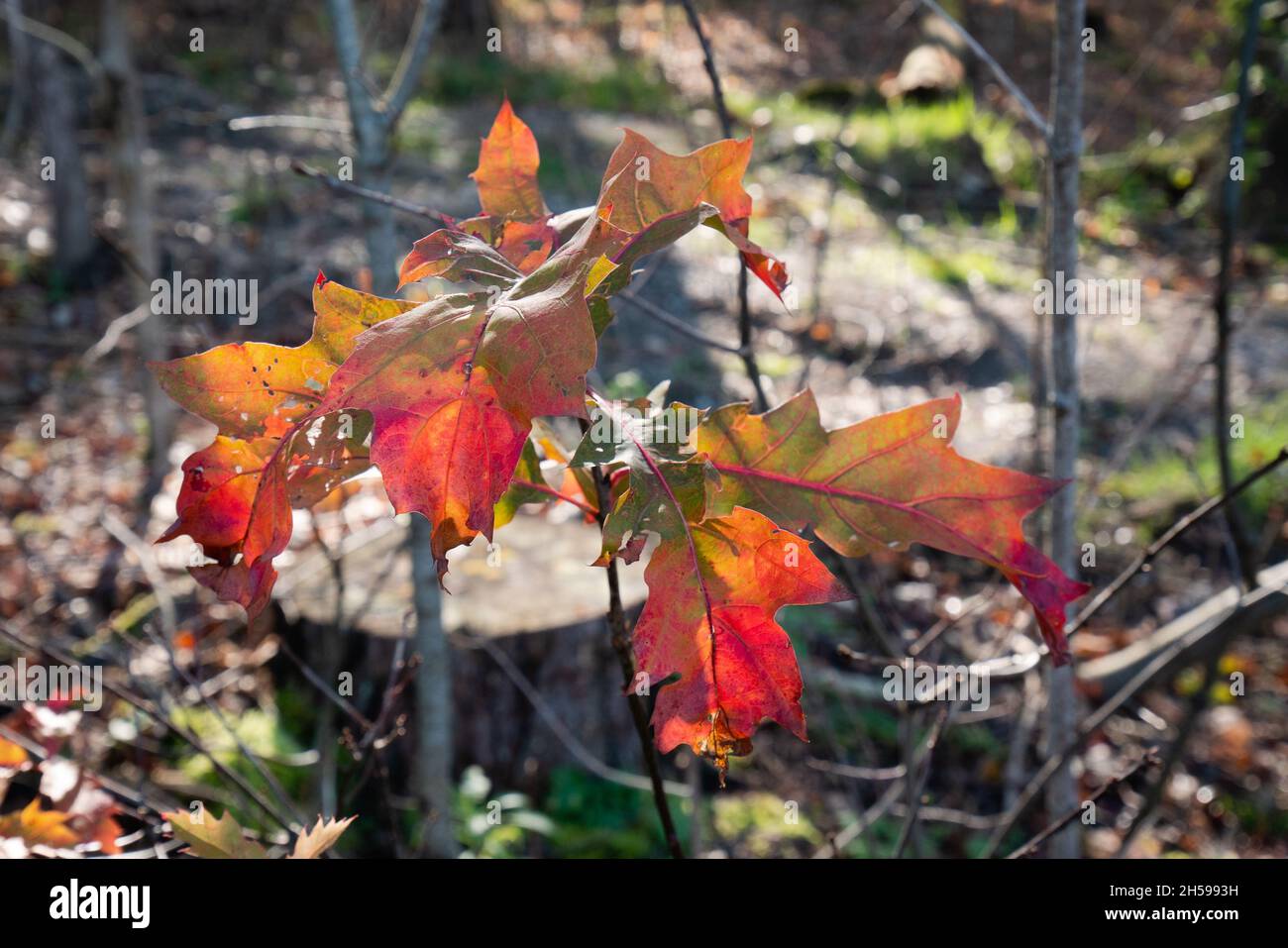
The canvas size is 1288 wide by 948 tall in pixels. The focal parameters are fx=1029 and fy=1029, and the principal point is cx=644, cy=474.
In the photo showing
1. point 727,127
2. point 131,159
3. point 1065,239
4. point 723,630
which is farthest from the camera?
point 131,159

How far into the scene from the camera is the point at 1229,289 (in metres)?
1.76

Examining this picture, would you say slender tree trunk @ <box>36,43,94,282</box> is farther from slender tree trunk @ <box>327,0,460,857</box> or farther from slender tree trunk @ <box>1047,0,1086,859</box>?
slender tree trunk @ <box>1047,0,1086,859</box>

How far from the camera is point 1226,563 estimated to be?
407cm

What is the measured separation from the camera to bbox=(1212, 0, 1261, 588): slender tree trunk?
166cm

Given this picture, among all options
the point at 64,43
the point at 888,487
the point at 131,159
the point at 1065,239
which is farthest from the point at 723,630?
the point at 131,159

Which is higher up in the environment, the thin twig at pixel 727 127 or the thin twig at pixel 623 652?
the thin twig at pixel 727 127

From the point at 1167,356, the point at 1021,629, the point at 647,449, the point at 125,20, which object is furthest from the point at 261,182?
the point at 647,449

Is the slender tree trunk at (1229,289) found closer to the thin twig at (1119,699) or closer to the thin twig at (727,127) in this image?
the thin twig at (1119,699)

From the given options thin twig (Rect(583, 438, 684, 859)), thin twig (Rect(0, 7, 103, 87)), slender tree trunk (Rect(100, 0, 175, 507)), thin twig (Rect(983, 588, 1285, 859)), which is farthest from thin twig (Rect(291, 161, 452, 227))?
slender tree trunk (Rect(100, 0, 175, 507))

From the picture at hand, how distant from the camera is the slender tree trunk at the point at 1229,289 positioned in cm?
166

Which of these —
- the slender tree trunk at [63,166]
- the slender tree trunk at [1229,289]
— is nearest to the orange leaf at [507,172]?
the slender tree trunk at [1229,289]

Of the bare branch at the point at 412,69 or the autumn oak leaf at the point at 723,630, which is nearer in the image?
the autumn oak leaf at the point at 723,630

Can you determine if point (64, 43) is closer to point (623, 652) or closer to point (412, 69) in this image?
point (412, 69)
